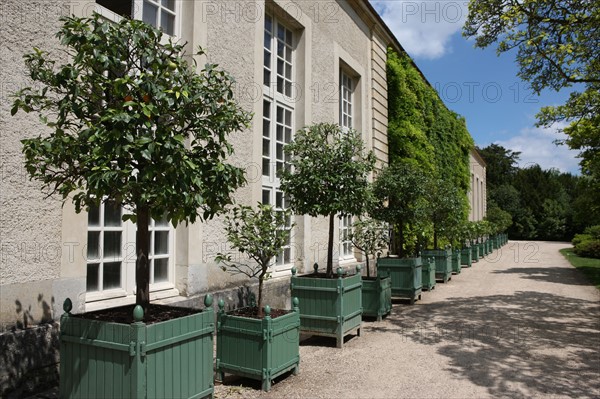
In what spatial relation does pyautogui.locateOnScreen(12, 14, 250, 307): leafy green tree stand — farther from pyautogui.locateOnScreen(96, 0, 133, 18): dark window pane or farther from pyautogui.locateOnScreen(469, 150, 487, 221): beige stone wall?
pyautogui.locateOnScreen(469, 150, 487, 221): beige stone wall

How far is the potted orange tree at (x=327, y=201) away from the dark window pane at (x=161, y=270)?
192cm

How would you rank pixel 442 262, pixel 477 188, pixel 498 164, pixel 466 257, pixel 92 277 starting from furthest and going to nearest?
pixel 498 164, pixel 477 188, pixel 466 257, pixel 442 262, pixel 92 277

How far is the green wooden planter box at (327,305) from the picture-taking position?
6.96 m

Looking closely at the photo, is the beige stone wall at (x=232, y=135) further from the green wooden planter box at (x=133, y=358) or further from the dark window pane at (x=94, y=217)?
the green wooden planter box at (x=133, y=358)

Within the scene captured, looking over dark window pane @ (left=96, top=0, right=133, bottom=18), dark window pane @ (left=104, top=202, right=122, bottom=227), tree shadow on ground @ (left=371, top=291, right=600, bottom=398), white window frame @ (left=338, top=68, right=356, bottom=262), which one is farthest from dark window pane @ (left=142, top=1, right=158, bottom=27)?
white window frame @ (left=338, top=68, right=356, bottom=262)

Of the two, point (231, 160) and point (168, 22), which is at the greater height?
point (168, 22)

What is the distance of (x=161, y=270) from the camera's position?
22.3 feet

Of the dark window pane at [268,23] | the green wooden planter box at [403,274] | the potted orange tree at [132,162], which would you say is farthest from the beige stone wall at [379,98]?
the potted orange tree at [132,162]

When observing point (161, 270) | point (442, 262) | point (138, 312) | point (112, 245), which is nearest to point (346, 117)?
point (442, 262)

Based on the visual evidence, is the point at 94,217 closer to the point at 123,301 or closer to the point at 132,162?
the point at 123,301

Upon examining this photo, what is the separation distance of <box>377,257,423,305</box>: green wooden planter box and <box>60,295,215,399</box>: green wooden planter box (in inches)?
288

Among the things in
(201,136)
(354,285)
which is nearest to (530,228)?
(354,285)

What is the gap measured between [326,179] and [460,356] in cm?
318

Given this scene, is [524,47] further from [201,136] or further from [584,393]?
[201,136]
